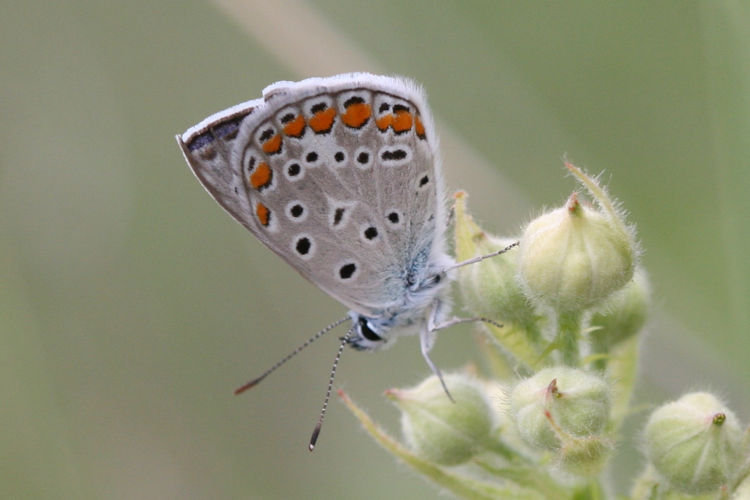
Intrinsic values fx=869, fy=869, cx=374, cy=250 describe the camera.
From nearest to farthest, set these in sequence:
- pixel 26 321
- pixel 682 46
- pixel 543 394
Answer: pixel 543 394 → pixel 26 321 → pixel 682 46

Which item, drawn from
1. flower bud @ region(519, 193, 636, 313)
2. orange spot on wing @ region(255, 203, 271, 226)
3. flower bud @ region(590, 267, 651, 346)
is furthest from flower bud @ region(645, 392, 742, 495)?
orange spot on wing @ region(255, 203, 271, 226)

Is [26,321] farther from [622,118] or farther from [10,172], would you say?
[622,118]

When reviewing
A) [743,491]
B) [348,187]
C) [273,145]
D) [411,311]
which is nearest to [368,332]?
[411,311]

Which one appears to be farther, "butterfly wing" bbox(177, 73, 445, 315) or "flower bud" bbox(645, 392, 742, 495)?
"butterfly wing" bbox(177, 73, 445, 315)

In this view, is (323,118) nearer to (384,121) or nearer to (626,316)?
(384,121)

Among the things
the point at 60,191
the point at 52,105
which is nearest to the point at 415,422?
the point at 60,191

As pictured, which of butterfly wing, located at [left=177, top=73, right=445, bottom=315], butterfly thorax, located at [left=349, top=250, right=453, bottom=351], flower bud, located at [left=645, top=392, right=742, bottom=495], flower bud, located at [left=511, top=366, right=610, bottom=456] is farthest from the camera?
butterfly thorax, located at [left=349, top=250, right=453, bottom=351]

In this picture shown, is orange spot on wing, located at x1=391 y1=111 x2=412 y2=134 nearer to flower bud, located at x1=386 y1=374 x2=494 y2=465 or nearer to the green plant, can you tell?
the green plant

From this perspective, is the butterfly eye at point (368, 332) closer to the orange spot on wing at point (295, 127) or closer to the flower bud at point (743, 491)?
the orange spot on wing at point (295, 127)
